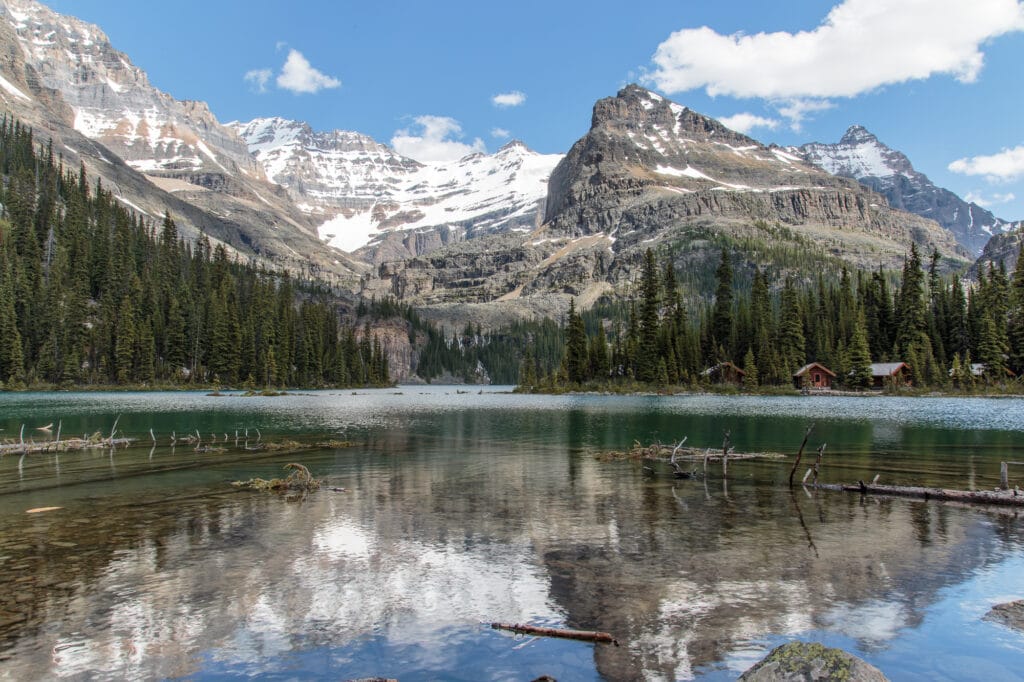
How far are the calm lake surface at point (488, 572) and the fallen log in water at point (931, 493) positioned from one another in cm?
145

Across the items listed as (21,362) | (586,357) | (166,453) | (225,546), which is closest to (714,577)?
(225,546)

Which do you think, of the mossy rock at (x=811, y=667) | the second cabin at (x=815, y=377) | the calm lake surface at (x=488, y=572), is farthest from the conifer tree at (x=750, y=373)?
the mossy rock at (x=811, y=667)

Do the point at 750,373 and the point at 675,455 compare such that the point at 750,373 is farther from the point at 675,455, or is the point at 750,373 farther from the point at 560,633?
the point at 560,633

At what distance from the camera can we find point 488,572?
62.3ft

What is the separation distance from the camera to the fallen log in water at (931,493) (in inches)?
1054

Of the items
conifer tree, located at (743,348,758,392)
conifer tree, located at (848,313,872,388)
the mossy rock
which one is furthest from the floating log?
conifer tree, located at (848,313,872,388)

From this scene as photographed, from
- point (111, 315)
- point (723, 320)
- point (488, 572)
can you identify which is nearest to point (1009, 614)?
point (488, 572)

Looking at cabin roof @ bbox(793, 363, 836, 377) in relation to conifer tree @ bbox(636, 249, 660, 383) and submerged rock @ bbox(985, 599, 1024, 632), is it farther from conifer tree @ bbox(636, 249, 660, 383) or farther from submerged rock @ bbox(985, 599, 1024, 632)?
submerged rock @ bbox(985, 599, 1024, 632)

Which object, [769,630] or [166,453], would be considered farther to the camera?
[166,453]

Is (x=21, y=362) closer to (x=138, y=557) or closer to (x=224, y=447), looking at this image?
(x=224, y=447)

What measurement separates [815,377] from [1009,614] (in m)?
134

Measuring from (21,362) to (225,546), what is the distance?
5913 inches

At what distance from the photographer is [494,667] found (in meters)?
12.7

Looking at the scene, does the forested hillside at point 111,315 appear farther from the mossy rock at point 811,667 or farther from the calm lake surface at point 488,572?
the mossy rock at point 811,667
